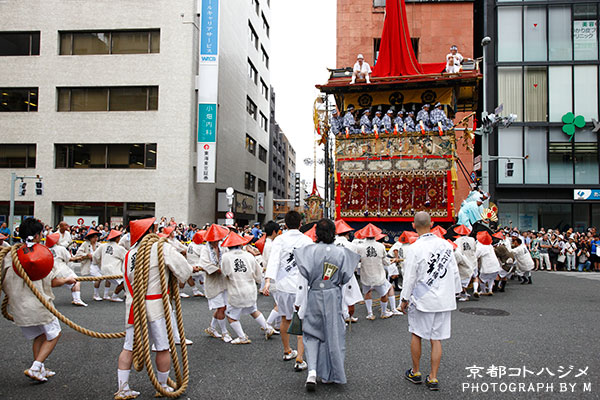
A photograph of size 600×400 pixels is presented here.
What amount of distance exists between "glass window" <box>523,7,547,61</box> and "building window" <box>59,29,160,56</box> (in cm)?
2244

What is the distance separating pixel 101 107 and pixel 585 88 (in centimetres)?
2903

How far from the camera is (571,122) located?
23859mm

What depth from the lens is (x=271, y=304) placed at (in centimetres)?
952

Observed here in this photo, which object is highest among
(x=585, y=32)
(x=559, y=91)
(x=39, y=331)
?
(x=585, y=32)

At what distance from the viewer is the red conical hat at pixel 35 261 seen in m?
4.34

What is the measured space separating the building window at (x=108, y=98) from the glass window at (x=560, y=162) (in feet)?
77.8

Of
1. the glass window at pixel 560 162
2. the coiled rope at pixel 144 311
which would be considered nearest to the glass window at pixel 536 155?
the glass window at pixel 560 162

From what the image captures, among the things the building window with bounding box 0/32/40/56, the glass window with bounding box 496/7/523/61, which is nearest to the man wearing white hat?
the glass window with bounding box 496/7/523/61

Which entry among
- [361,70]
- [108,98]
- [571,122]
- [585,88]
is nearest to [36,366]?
[361,70]

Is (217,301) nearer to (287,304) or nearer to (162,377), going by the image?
(287,304)

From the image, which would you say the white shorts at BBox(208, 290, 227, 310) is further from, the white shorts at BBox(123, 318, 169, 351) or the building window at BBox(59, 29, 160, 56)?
the building window at BBox(59, 29, 160, 56)

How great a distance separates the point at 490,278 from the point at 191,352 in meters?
8.32

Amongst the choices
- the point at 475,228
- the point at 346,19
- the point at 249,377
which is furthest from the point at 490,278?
the point at 346,19

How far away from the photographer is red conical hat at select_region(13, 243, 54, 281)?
4336mm
